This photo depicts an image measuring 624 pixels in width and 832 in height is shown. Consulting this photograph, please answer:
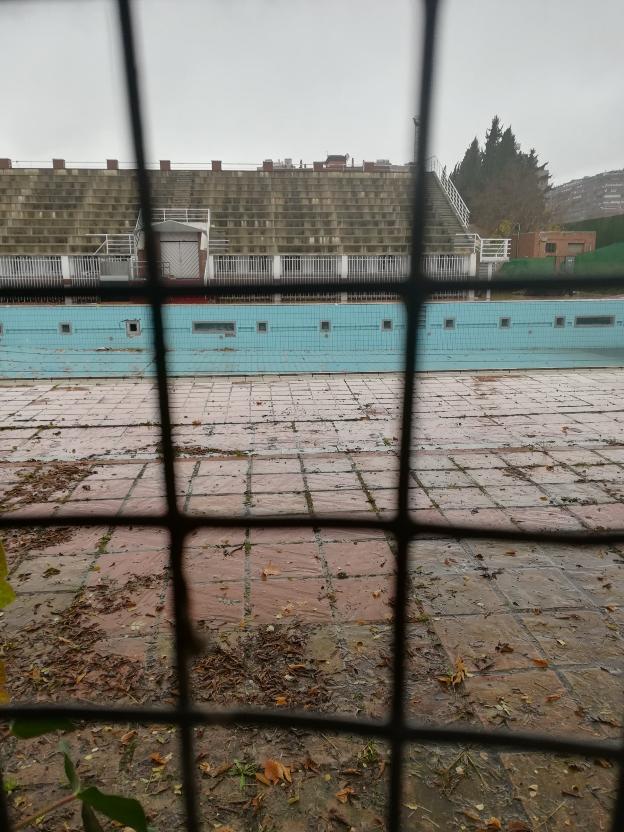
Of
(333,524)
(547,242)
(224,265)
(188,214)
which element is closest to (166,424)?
(333,524)

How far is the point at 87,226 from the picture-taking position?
575 inches

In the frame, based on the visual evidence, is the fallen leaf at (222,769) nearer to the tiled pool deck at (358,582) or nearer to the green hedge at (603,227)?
the tiled pool deck at (358,582)

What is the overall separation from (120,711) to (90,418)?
5.63 metres

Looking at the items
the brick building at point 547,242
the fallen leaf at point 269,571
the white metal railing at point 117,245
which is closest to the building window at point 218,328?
the white metal railing at point 117,245

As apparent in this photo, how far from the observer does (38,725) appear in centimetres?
82

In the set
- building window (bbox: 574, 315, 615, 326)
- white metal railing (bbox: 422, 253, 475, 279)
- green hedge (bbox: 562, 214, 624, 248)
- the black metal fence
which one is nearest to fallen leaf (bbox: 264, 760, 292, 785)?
the black metal fence

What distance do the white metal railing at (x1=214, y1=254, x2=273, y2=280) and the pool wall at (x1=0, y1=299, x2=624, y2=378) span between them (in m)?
2.92

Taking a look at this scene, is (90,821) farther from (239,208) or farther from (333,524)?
(239,208)

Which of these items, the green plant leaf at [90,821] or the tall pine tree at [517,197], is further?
the tall pine tree at [517,197]

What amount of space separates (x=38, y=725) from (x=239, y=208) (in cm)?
1691

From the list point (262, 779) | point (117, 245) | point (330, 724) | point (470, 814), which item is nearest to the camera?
point (330, 724)

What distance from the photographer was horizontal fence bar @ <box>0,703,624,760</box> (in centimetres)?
70

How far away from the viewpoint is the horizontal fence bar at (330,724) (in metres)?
0.70

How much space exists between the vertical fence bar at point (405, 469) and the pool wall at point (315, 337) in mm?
8465
